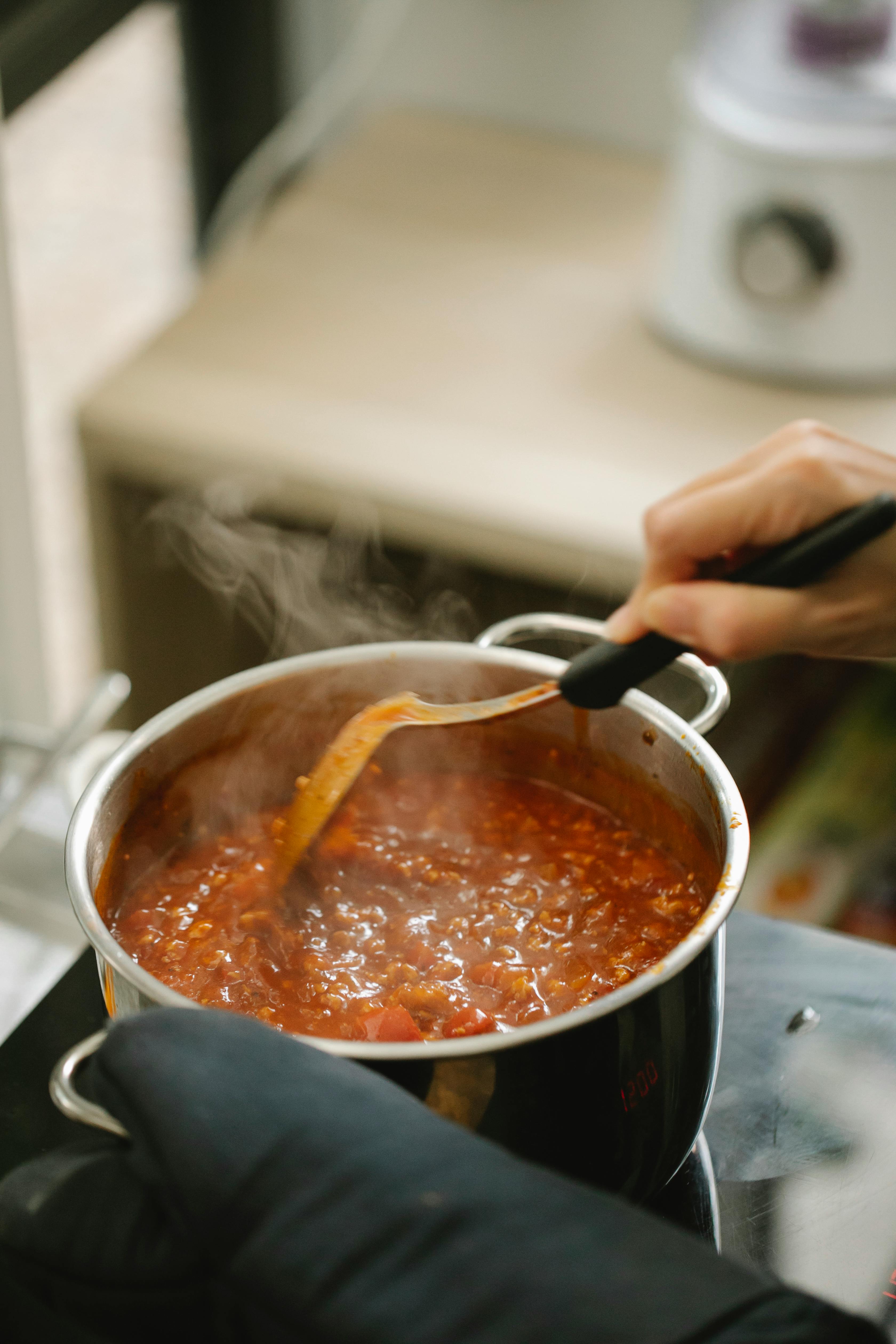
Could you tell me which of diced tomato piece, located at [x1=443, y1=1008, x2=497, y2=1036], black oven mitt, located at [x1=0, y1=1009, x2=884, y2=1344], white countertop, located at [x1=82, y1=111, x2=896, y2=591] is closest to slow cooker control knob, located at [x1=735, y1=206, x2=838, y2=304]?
white countertop, located at [x1=82, y1=111, x2=896, y2=591]

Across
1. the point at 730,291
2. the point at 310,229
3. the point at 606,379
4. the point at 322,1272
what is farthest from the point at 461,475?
the point at 322,1272

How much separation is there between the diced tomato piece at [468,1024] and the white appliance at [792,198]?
931 mm

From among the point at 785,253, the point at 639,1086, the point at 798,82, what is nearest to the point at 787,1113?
the point at 639,1086

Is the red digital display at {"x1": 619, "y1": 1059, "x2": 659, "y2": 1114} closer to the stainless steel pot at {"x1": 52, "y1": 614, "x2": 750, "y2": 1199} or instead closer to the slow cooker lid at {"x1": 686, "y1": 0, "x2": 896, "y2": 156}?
the stainless steel pot at {"x1": 52, "y1": 614, "x2": 750, "y2": 1199}

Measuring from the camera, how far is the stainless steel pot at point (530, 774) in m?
0.54

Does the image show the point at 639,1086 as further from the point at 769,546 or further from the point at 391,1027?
the point at 769,546

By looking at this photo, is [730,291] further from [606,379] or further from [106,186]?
[106,186]

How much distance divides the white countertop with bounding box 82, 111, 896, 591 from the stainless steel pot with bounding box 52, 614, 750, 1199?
0.33 m

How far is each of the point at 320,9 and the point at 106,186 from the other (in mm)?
398

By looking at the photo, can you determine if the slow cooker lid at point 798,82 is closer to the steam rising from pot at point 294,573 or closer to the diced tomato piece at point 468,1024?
the steam rising from pot at point 294,573

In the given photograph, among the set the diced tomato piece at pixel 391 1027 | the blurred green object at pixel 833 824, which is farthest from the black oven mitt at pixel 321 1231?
the blurred green object at pixel 833 824

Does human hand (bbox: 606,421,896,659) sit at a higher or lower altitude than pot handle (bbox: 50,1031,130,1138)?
higher

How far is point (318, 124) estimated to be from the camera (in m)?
1.87

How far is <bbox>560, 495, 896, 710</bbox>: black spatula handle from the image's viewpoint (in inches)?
27.7
